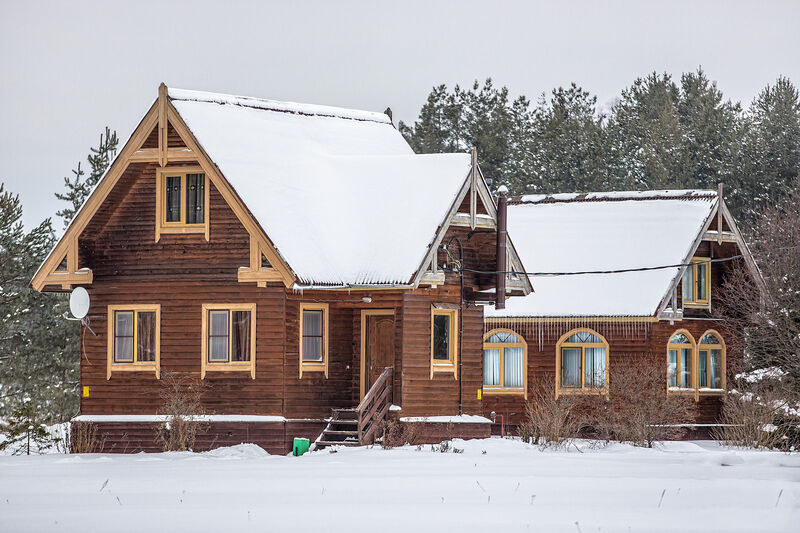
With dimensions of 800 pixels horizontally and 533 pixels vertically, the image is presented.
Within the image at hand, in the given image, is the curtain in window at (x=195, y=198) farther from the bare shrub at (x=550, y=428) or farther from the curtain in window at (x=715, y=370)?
the curtain in window at (x=715, y=370)

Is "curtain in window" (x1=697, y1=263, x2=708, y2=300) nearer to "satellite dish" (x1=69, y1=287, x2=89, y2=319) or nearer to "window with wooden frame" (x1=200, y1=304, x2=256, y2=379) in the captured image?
"window with wooden frame" (x1=200, y1=304, x2=256, y2=379)

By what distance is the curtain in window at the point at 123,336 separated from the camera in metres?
29.7

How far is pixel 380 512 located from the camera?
58.3ft

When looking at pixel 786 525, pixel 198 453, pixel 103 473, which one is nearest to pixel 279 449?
pixel 198 453

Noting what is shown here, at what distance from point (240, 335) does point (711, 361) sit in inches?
556

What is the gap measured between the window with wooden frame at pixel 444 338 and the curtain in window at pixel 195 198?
18.2 feet

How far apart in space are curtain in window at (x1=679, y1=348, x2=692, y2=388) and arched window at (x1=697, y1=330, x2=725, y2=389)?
342 millimetres

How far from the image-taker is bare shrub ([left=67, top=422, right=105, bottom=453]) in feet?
96.0

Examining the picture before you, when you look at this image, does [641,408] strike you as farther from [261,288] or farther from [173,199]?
[173,199]

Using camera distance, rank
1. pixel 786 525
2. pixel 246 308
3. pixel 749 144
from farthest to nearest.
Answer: pixel 749 144, pixel 246 308, pixel 786 525

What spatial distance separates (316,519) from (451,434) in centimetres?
1296

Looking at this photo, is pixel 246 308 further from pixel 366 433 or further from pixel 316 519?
pixel 316 519

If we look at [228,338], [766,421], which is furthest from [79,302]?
[766,421]

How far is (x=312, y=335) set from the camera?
3000cm
